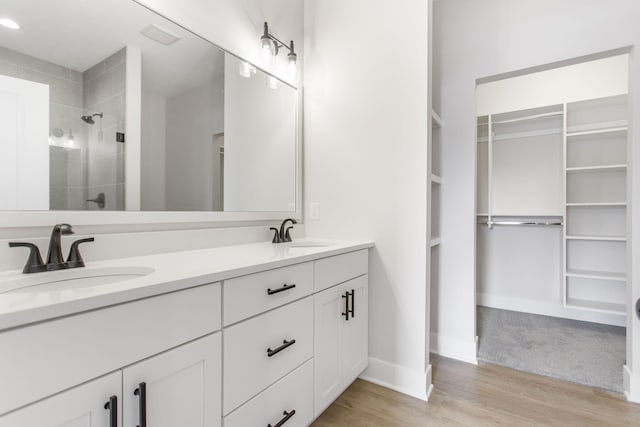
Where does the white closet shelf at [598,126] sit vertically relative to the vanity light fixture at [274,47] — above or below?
below

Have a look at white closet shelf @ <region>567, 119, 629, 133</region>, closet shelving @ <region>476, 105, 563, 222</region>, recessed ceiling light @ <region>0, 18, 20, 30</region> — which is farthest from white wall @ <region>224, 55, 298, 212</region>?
white closet shelf @ <region>567, 119, 629, 133</region>

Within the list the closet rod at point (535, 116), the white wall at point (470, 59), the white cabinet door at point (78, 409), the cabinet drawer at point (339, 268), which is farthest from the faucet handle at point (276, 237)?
the closet rod at point (535, 116)

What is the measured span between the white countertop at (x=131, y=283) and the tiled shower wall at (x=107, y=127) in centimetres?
29

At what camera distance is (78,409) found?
63 cm

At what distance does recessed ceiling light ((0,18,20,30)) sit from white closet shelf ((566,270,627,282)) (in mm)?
3840

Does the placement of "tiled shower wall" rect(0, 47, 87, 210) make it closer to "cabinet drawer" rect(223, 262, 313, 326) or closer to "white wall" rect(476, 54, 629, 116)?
"cabinet drawer" rect(223, 262, 313, 326)

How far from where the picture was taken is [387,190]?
1.81 meters

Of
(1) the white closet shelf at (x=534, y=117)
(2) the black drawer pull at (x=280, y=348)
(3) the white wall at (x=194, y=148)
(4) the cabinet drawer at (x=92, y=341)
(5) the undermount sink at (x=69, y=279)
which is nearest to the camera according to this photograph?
(4) the cabinet drawer at (x=92, y=341)

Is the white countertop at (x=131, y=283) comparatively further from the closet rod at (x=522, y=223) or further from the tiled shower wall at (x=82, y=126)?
the closet rod at (x=522, y=223)

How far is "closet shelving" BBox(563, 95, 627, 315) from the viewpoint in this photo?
2635 millimetres

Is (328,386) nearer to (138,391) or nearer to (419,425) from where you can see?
(419,425)

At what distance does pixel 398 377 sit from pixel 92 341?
164cm

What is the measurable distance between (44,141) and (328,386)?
156 centimetres

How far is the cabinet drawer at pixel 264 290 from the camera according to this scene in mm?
959
